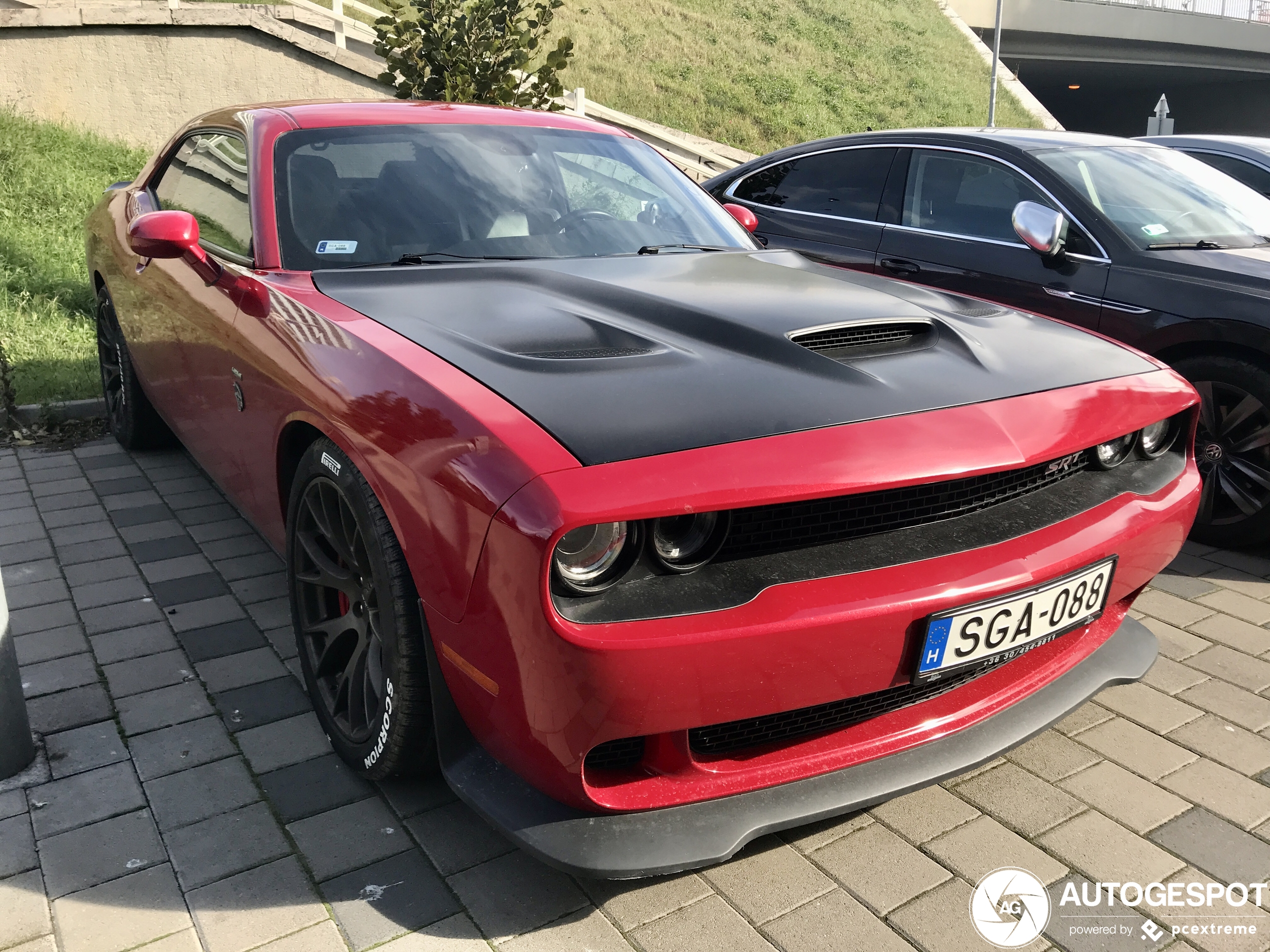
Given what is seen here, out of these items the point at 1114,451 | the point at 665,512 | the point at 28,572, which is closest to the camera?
the point at 665,512

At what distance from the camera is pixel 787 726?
6.61 ft

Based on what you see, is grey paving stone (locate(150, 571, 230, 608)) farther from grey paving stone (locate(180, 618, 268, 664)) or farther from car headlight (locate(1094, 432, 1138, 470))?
car headlight (locate(1094, 432, 1138, 470))

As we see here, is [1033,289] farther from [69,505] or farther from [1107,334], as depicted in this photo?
[69,505]

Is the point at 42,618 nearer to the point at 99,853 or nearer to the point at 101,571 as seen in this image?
the point at 101,571

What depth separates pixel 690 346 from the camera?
2283mm

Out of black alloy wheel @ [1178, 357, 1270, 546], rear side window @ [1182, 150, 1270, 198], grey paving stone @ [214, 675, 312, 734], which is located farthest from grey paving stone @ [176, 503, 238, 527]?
rear side window @ [1182, 150, 1270, 198]

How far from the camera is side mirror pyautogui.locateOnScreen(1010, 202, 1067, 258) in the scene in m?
4.12

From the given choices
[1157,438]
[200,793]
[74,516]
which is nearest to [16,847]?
[200,793]

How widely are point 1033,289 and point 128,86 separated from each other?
11.2 meters

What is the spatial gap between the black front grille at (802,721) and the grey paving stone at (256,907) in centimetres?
85

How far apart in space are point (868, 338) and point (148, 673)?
7.22ft

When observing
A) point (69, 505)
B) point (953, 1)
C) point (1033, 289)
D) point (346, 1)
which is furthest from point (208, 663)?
point (953, 1)

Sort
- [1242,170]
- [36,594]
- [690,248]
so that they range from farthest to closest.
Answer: [1242,170]
[36,594]
[690,248]

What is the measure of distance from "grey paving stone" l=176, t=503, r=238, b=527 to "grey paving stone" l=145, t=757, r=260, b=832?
181 centimetres
